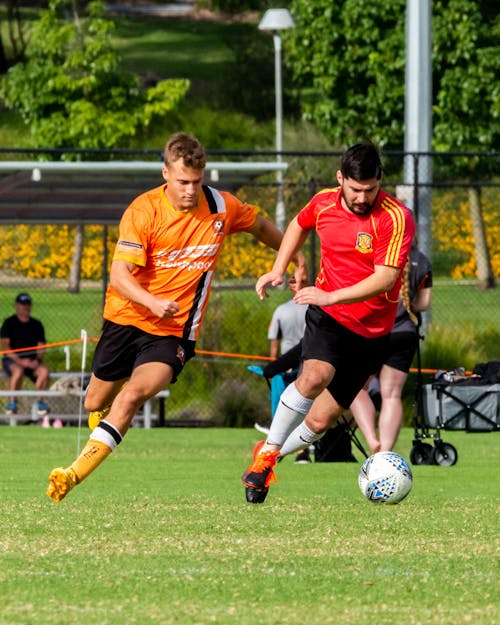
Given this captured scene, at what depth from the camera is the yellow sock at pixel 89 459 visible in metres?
8.82

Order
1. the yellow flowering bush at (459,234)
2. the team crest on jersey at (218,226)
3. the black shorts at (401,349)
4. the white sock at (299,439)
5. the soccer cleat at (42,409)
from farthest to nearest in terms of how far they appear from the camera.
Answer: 1. the yellow flowering bush at (459,234)
2. the soccer cleat at (42,409)
3. the black shorts at (401,349)
4. the white sock at (299,439)
5. the team crest on jersey at (218,226)

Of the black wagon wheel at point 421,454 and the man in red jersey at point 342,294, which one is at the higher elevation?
the man in red jersey at point 342,294

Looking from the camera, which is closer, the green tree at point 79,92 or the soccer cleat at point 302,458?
the soccer cleat at point 302,458

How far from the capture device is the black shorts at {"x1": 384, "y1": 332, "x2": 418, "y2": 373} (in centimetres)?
1245

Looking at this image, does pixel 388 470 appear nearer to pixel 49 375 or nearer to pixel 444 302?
pixel 49 375

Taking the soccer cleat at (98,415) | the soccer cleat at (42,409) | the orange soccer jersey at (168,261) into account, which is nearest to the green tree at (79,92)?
the soccer cleat at (42,409)

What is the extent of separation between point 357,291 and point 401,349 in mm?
3545

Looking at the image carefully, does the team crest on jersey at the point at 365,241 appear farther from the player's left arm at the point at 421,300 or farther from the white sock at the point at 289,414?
the player's left arm at the point at 421,300

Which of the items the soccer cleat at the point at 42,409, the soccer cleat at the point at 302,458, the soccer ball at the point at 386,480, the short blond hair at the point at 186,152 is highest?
the short blond hair at the point at 186,152

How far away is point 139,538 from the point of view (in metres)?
7.95

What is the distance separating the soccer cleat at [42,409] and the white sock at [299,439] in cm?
956

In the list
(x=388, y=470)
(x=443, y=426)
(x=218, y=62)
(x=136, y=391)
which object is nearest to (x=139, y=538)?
(x=136, y=391)

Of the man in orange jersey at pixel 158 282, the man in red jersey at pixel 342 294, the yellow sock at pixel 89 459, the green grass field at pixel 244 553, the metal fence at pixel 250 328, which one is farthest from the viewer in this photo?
the metal fence at pixel 250 328

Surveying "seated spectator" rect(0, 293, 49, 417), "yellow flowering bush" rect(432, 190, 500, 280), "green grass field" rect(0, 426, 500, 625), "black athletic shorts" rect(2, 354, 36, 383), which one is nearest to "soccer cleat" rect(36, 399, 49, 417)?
"seated spectator" rect(0, 293, 49, 417)
